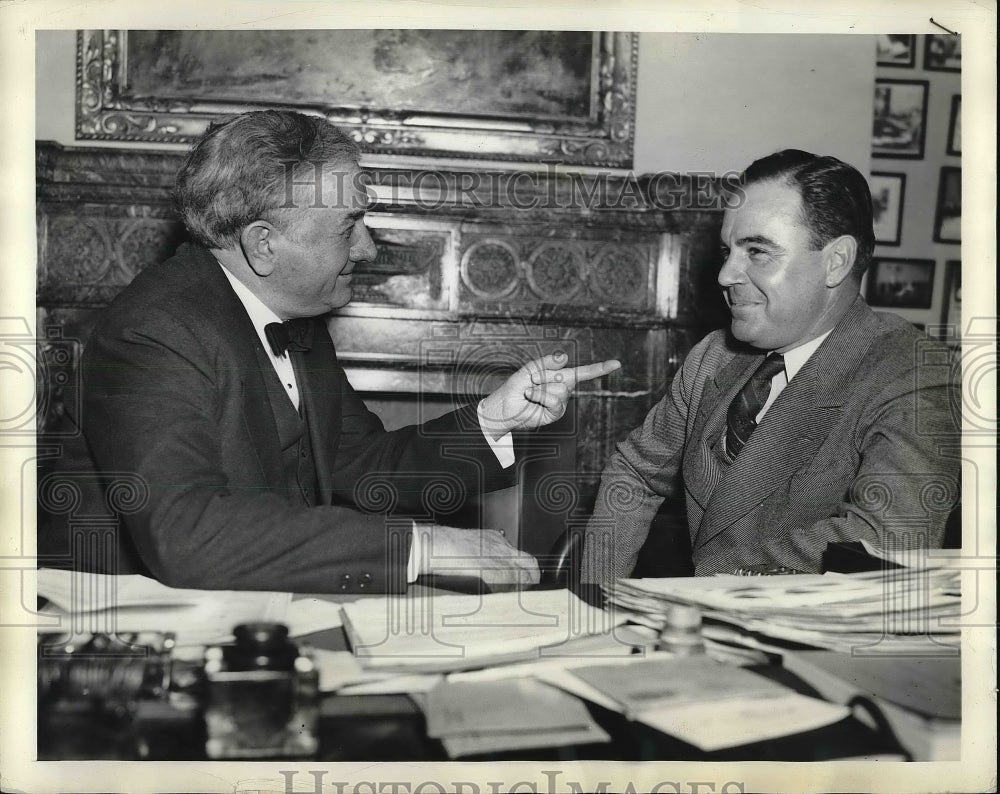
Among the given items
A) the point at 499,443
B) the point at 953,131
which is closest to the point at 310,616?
the point at 499,443

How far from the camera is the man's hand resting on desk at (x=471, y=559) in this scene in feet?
5.14

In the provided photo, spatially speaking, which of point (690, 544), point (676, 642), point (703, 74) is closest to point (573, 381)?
point (690, 544)

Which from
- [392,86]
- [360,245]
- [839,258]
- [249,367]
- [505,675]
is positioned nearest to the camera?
[505,675]

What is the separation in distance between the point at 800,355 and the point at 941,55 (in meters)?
2.04

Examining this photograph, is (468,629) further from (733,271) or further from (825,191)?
(825,191)

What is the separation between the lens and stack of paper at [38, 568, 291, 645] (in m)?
1.24

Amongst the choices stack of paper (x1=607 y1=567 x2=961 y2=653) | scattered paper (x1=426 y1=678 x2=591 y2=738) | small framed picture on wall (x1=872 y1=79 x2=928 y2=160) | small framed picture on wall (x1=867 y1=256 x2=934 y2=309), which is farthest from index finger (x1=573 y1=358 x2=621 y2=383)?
small framed picture on wall (x1=872 y1=79 x2=928 y2=160)

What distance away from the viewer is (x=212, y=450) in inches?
65.1

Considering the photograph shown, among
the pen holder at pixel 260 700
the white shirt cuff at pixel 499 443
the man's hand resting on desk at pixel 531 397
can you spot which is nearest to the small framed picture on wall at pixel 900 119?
the man's hand resting on desk at pixel 531 397

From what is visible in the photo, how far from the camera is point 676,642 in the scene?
118 cm

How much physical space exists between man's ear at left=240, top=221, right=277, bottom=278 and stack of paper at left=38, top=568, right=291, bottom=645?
35.4 inches

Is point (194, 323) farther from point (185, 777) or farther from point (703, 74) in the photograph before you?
point (703, 74)

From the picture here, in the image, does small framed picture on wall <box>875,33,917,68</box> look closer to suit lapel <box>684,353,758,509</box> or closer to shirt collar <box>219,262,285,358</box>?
suit lapel <box>684,353,758,509</box>

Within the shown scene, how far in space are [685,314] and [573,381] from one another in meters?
1.27
